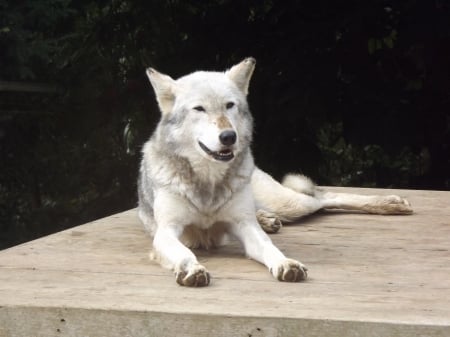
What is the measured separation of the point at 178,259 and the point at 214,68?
290 cm

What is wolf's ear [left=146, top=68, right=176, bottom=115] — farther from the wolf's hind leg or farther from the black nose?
the wolf's hind leg

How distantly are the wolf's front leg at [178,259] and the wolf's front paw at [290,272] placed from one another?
249mm

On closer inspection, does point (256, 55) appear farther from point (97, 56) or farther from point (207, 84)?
point (207, 84)

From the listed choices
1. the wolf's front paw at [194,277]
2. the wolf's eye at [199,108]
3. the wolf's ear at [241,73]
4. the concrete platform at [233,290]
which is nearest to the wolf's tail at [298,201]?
the concrete platform at [233,290]

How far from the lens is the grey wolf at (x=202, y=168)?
2893 millimetres

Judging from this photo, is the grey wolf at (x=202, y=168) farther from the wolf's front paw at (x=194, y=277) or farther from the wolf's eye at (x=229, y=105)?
the wolf's front paw at (x=194, y=277)

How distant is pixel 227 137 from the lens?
2814 mm

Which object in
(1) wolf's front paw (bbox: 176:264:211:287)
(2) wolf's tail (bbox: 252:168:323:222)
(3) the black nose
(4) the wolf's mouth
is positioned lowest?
(2) wolf's tail (bbox: 252:168:323:222)

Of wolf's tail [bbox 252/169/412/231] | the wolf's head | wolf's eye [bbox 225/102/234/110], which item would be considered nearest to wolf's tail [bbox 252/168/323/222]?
wolf's tail [bbox 252/169/412/231]

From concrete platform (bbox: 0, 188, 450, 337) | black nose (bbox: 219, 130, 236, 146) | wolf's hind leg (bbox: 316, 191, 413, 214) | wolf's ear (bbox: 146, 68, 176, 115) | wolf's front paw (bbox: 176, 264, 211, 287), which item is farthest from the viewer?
wolf's hind leg (bbox: 316, 191, 413, 214)

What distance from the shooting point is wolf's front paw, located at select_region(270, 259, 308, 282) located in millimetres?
2645

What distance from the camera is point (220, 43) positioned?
5.44 metres

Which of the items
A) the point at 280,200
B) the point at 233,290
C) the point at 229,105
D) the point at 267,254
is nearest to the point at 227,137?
the point at 229,105

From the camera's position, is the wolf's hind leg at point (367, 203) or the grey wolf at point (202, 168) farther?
the wolf's hind leg at point (367, 203)
